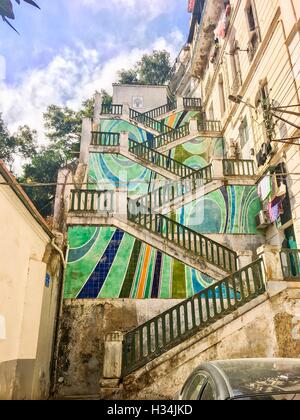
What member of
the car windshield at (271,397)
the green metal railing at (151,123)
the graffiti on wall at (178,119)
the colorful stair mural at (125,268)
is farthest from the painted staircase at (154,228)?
the graffiti on wall at (178,119)

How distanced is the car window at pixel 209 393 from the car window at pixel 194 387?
0.13 meters

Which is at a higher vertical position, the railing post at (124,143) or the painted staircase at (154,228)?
the railing post at (124,143)

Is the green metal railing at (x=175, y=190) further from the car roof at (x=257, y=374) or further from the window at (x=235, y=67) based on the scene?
the car roof at (x=257, y=374)

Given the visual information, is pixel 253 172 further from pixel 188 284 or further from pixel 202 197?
pixel 188 284

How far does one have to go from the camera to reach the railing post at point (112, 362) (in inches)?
311

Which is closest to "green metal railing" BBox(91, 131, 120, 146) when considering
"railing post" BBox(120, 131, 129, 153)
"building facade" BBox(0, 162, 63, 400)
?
"railing post" BBox(120, 131, 129, 153)

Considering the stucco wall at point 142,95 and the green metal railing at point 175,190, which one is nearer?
the green metal railing at point 175,190

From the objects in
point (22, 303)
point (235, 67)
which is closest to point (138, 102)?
point (235, 67)

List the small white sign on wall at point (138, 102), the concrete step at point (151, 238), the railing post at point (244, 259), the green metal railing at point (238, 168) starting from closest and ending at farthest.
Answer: the railing post at point (244, 259)
the concrete step at point (151, 238)
the green metal railing at point (238, 168)
the small white sign on wall at point (138, 102)

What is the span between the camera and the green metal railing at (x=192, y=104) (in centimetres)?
2646

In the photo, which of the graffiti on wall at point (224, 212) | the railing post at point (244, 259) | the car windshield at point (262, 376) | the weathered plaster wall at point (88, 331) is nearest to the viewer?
the car windshield at point (262, 376)

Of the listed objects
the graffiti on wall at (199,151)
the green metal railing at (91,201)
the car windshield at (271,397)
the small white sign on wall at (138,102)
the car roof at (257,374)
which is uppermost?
the small white sign on wall at (138,102)

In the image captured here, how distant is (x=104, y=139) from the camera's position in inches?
739
